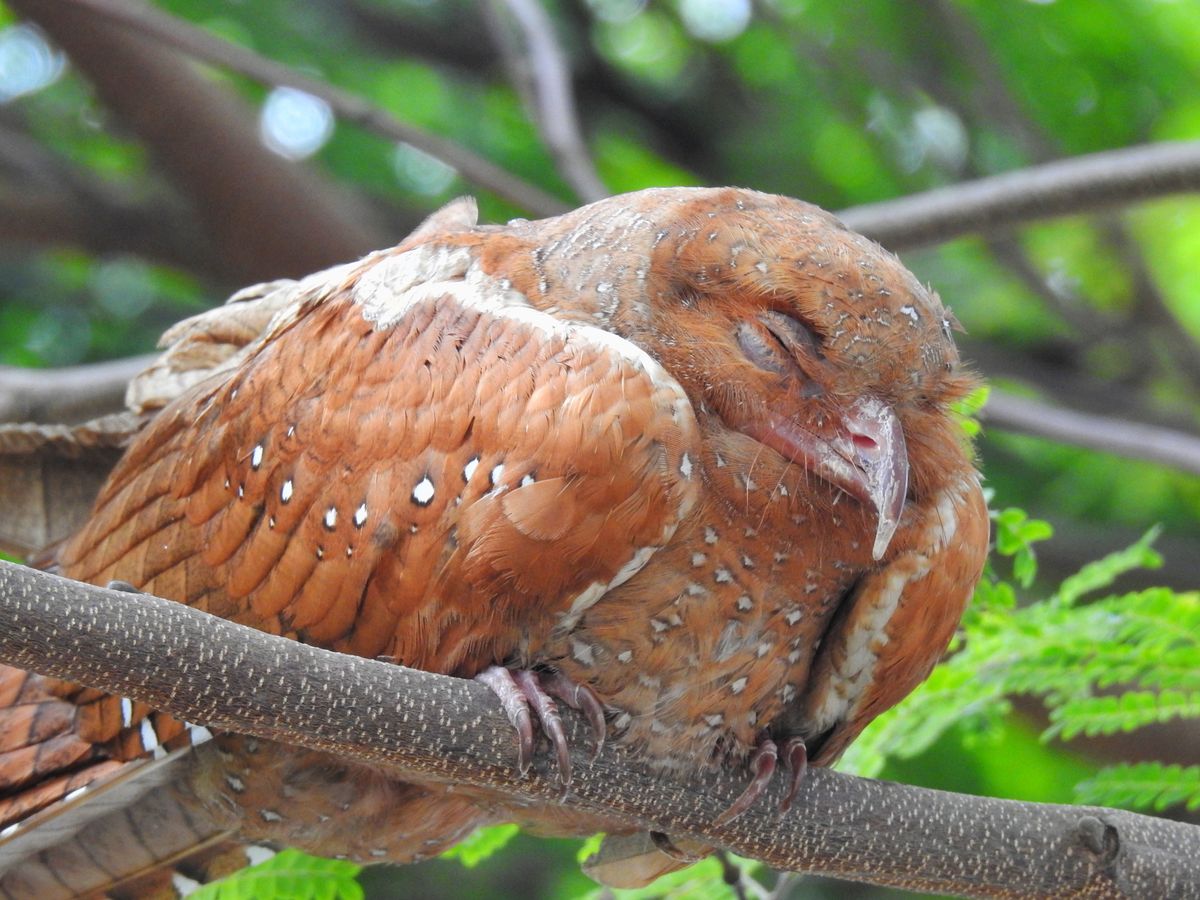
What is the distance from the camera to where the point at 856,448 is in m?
2.69

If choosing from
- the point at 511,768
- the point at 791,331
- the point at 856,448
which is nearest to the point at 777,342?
the point at 791,331

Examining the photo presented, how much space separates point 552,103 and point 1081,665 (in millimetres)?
3025

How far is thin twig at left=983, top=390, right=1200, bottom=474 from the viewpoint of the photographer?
465 centimetres

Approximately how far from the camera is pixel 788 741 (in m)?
2.97

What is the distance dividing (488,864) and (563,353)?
4635 mm

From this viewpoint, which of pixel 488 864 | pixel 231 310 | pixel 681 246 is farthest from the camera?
pixel 488 864

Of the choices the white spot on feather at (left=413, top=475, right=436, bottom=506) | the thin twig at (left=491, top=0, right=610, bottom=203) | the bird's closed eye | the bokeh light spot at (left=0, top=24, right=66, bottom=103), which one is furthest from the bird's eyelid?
the bokeh light spot at (left=0, top=24, right=66, bottom=103)

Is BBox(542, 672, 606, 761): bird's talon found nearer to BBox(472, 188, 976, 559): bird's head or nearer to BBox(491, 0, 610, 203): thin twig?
BBox(472, 188, 976, 559): bird's head

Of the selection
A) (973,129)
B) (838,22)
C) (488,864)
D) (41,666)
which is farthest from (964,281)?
(41,666)

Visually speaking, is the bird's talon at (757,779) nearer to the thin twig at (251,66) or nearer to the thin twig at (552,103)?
the thin twig at (251,66)

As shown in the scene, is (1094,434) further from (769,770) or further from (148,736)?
(148,736)

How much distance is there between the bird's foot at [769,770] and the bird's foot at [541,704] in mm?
348

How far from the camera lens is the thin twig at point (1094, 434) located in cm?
465

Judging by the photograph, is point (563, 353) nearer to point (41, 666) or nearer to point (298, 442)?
point (298, 442)
